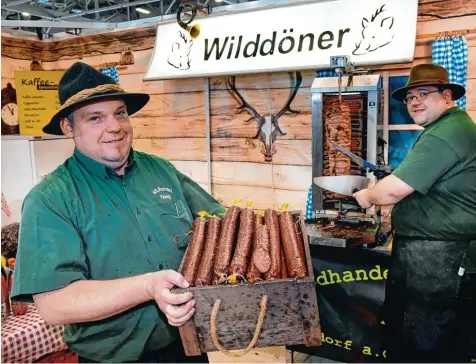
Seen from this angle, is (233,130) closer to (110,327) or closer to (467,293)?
(467,293)

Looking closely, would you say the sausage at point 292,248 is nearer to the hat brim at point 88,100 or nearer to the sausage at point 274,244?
the sausage at point 274,244

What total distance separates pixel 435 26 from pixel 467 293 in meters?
2.72

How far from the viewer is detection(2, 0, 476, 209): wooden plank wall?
518 cm

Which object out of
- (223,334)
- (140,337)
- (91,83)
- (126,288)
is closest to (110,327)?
(140,337)

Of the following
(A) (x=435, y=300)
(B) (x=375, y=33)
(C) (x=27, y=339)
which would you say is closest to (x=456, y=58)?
(B) (x=375, y=33)

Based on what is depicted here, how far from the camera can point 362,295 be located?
144 inches

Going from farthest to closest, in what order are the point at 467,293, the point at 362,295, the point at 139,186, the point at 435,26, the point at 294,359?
1. the point at 435,26
2. the point at 294,359
3. the point at 362,295
4. the point at 467,293
5. the point at 139,186

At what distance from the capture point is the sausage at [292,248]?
5.80 feet

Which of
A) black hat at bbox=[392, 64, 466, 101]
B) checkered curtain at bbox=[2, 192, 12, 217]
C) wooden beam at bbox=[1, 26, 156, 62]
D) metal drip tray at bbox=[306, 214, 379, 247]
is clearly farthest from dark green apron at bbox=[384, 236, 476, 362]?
wooden beam at bbox=[1, 26, 156, 62]

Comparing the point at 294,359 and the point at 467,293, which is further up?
the point at 467,293

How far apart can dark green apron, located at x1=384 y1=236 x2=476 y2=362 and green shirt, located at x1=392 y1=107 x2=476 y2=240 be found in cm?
13

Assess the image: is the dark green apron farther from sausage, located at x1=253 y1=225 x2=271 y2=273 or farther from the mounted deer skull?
the mounted deer skull

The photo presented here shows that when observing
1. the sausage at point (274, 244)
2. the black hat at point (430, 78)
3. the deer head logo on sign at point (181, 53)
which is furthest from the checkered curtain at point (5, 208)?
the black hat at point (430, 78)

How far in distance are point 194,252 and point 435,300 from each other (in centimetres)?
209
